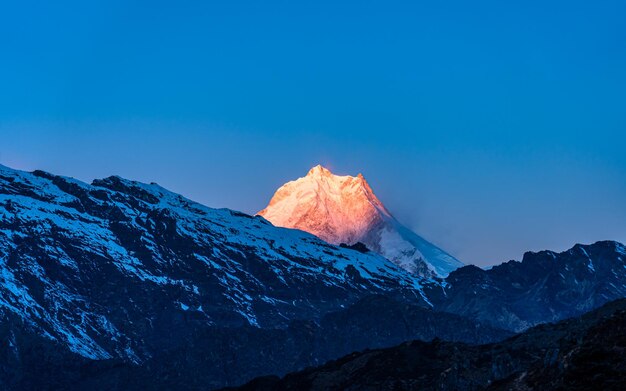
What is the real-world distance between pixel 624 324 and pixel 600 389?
14.8 m

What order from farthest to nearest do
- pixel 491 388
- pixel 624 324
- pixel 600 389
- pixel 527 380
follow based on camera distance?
pixel 491 388 → pixel 527 380 → pixel 624 324 → pixel 600 389

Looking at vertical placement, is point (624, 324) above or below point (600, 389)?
above

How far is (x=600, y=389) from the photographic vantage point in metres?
137

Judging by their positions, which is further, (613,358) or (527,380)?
(527,380)

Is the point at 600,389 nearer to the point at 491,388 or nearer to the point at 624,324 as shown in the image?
the point at 624,324

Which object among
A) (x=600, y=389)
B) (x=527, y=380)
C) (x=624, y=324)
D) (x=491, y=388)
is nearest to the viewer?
(x=600, y=389)

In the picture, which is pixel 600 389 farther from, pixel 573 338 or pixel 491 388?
pixel 491 388

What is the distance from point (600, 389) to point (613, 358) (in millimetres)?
6729

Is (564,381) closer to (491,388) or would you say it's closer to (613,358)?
(613,358)

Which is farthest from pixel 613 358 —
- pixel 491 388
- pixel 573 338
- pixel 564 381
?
pixel 491 388

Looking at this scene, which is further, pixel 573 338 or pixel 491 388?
pixel 491 388

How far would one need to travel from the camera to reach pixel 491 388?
7343 inches

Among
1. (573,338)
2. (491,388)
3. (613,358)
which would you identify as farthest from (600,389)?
(491,388)

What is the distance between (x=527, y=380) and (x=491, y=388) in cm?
2122
